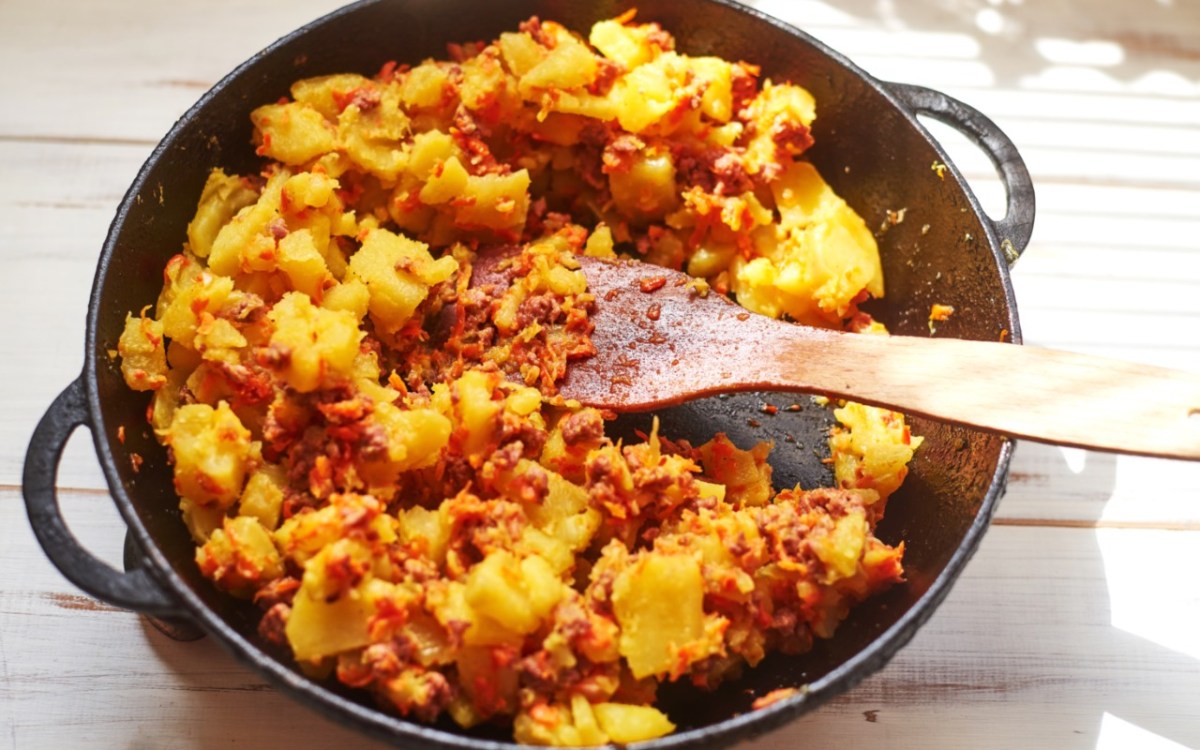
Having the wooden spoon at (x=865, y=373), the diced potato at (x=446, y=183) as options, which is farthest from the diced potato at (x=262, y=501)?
the diced potato at (x=446, y=183)

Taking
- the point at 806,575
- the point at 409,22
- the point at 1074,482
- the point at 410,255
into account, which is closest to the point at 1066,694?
the point at 1074,482

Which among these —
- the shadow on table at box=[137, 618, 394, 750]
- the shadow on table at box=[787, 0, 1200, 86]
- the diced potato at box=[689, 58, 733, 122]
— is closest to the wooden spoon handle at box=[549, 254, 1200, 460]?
the diced potato at box=[689, 58, 733, 122]

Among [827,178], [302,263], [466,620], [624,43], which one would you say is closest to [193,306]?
[302,263]

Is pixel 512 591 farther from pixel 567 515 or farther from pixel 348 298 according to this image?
pixel 348 298

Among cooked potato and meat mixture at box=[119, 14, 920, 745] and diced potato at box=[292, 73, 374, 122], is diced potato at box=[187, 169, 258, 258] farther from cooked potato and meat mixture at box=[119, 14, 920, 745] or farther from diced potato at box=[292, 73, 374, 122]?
diced potato at box=[292, 73, 374, 122]

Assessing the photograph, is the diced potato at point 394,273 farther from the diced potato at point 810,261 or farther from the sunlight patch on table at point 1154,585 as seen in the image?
the sunlight patch on table at point 1154,585

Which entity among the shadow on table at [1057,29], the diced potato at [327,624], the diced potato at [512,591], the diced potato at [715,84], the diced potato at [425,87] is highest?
the shadow on table at [1057,29]
